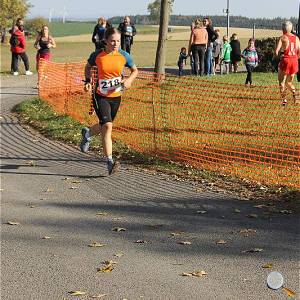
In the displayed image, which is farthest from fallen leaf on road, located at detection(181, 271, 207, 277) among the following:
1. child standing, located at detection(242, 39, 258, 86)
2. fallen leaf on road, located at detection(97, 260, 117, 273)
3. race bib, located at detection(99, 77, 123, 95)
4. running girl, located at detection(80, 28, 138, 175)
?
child standing, located at detection(242, 39, 258, 86)

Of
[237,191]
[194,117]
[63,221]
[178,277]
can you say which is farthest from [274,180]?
[194,117]

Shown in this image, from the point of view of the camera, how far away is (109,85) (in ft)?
30.5

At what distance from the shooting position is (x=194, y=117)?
13.0 metres

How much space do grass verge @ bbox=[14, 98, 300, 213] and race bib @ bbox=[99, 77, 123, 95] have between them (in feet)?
4.03

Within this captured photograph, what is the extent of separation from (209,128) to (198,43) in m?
10.5

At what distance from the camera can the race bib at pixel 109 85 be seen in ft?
30.4

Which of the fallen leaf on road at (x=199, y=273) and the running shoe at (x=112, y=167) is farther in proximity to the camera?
the running shoe at (x=112, y=167)

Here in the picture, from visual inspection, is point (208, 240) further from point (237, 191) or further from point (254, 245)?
point (237, 191)

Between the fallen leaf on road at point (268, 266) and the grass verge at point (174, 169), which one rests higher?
the fallen leaf on road at point (268, 266)

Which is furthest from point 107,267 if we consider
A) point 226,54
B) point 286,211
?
point 226,54

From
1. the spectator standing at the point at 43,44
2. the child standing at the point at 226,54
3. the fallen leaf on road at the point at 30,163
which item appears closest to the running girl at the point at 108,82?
the fallen leaf on road at the point at 30,163

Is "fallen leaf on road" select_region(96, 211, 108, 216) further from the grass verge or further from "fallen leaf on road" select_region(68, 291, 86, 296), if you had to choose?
"fallen leaf on road" select_region(68, 291, 86, 296)

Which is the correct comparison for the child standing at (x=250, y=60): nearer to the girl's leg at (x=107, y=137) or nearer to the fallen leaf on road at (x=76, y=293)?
the girl's leg at (x=107, y=137)

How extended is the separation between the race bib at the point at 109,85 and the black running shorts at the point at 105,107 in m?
0.09
